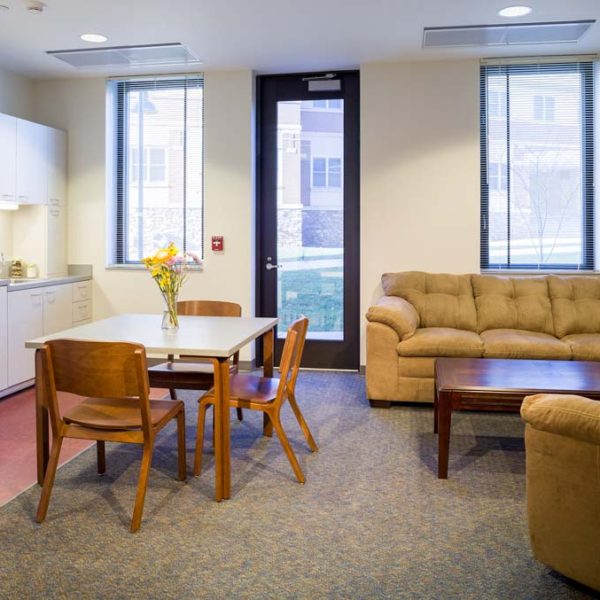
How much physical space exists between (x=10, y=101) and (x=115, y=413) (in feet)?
12.9

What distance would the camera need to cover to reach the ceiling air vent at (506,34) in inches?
173

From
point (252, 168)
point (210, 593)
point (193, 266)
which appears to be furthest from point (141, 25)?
point (210, 593)

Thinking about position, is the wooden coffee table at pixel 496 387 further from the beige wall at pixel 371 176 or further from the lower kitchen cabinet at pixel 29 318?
the lower kitchen cabinet at pixel 29 318

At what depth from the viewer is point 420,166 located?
5.29 m

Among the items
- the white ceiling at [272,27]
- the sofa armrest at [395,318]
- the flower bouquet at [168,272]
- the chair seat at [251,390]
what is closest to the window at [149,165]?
the white ceiling at [272,27]

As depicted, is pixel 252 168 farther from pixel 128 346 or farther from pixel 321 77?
pixel 128 346

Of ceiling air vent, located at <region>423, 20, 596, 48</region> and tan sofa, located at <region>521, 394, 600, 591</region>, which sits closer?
tan sofa, located at <region>521, 394, 600, 591</region>

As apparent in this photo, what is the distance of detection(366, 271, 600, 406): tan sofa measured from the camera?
4.24 metres

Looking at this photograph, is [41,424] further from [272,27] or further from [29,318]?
[272,27]

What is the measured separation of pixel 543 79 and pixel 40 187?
4.23m

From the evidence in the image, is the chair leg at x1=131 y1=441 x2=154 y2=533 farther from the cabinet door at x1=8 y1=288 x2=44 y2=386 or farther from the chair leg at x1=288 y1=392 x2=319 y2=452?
the cabinet door at x1=8 y1=288 x2=44 y2=386

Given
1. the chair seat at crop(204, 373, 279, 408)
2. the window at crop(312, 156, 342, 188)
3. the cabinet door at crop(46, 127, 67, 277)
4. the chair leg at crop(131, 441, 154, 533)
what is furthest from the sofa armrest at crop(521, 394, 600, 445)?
the cabinet door at crop(46, 127, 67, 277)

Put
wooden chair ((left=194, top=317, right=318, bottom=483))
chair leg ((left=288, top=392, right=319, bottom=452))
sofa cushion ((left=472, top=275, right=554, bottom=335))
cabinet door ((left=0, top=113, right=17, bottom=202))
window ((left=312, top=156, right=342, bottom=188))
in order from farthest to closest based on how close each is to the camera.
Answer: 1. window ((left=312, top=156, right=342, bottom=188))
2. cabinet door ((left=0, top=113, right=17, bottom=202))
3. sofa cushion ((left=472, top=275, right=554, bottom=335))
4. chair leg ((left=288, top=392, right=319, bottom=452))
5. wooden chair ((left=194, top=317, right=318, bottom=483))

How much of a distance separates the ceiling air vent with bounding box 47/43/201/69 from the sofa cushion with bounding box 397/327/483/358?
279 centimetres
